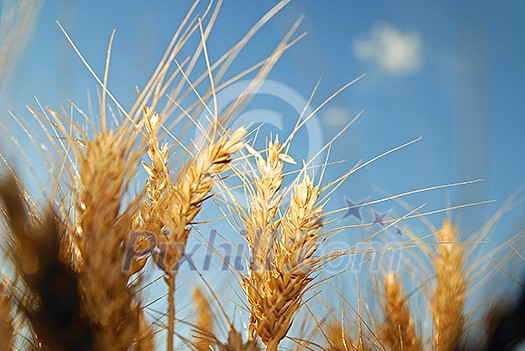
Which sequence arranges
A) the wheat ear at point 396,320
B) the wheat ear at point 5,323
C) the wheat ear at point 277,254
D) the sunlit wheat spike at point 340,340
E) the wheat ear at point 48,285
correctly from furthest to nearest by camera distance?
the wheat ear at point 396,320, the sunlit wheat spike at point 340,340, the wheat ear at point 277,254, the wheat ear at point 5,323, the wheat ear at point 48,285

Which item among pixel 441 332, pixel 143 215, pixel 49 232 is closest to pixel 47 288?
pixel 49 232

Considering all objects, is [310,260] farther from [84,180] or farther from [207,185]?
[84,180]

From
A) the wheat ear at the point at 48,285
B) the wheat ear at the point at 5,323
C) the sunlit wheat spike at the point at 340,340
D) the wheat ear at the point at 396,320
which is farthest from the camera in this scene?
the wheat ear at the point at 396,320

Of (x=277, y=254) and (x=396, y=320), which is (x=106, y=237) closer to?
(x=277, y=254)

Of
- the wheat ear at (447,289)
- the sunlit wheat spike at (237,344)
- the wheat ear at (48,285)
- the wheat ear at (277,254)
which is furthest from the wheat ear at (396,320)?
the wheat ear at (48,285)

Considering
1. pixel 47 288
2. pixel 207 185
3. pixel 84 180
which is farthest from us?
pixel 207 185

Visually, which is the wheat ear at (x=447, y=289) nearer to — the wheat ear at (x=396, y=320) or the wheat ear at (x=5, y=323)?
the wheat ear at (x=396, y=320)

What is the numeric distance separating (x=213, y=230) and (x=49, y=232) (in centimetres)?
71

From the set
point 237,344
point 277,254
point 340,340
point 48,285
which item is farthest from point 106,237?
point 340,340

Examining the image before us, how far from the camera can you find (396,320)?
2.58m

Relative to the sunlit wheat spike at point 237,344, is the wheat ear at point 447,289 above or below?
above

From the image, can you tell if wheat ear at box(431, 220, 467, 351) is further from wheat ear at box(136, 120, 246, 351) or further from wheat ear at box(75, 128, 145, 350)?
wheat ear at box(75, 128, 145, 350)

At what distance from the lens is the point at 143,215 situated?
1628 millimetres

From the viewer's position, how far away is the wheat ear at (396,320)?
93.7 inches
